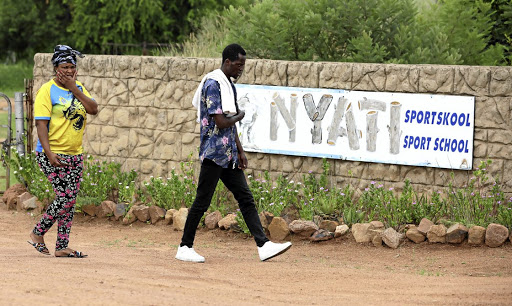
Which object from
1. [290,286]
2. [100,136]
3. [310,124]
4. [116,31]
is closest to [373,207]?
[310,124]

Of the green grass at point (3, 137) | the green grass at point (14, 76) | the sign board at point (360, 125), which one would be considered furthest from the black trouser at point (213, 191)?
the green grass at point (14, 76)

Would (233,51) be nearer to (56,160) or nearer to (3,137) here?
(56,160)

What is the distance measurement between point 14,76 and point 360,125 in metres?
26.8

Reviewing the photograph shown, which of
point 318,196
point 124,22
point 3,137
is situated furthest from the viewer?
point 124,22

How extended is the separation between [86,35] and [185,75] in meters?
18.0

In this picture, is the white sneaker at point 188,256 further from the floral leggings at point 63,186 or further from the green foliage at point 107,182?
the green foliage at point 107,182

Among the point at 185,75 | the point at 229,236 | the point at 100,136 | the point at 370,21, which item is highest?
the point at 370,21

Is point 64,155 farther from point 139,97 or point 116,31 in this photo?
point 116,31

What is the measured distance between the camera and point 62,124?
271 inches

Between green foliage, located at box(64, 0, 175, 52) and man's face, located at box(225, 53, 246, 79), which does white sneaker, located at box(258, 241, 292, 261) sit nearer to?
man's face, located at box(225, 53, 246, 79)

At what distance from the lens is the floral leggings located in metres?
6.97

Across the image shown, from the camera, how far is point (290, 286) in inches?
253

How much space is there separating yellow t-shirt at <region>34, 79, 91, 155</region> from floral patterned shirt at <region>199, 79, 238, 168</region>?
110 cm

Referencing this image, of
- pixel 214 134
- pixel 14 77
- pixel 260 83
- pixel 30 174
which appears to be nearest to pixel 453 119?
pixel 260 83
